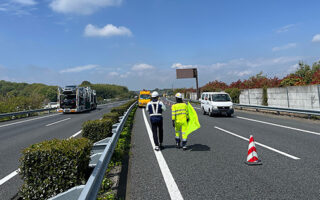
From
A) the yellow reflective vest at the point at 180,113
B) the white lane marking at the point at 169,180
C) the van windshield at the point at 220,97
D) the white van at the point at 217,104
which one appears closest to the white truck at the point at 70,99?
the white van at the point at 217,104

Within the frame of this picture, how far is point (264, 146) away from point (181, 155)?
9.44 feet

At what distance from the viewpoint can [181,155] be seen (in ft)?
21.6

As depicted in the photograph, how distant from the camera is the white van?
54.7 ft

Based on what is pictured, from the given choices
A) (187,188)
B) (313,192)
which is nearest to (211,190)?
(187,188)

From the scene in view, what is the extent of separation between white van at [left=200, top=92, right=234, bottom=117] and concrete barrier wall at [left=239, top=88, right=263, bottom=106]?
6843mm

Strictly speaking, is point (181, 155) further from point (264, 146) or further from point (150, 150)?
point (264, 146)

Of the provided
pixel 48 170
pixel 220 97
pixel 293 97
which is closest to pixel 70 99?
pixel 220 97

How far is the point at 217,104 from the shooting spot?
16.8 metres

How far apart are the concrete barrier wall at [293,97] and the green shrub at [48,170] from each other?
16704mm

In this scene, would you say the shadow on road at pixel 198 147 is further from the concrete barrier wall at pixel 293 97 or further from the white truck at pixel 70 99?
the white truck at pixel 70 99

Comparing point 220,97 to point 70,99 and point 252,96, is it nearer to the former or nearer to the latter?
point 252,96

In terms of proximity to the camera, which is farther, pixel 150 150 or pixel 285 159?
pixel 150 150

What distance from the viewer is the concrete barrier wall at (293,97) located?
15383 millimetres

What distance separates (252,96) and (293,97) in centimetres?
671
